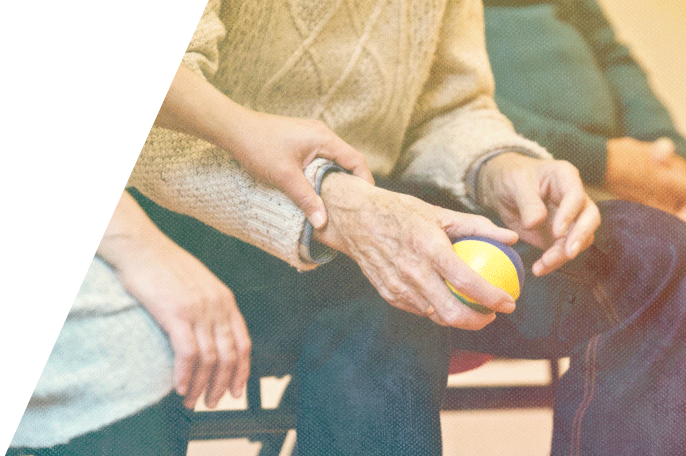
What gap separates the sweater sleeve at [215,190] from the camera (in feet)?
1.93

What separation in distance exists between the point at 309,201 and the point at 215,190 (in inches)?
4.9

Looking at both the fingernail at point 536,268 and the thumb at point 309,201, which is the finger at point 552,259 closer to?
the fingernail at point 536,268

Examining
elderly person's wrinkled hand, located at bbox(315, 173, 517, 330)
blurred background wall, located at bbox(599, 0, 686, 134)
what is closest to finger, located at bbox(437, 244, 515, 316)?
elderly person's wrinkled hand, located at bbox(315, 173, 517, 330)

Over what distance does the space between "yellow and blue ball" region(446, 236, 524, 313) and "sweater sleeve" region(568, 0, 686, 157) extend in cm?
26

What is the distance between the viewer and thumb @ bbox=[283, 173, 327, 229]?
57cm

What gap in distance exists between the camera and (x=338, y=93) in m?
0.65

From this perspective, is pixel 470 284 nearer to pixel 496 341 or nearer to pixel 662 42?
pixel 496 341

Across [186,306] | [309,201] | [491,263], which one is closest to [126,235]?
[186,306]

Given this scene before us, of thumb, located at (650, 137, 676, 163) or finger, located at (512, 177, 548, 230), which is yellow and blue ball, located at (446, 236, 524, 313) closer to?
finger, located at (512, 177, 548, 230)

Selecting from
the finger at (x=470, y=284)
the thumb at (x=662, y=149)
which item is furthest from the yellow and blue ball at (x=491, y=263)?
the thumb at (x=662, y=149)

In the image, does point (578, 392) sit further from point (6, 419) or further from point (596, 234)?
point (6, 419)

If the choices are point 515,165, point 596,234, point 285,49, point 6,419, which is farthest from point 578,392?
point 6,419

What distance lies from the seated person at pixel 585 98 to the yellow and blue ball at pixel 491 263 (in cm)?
17

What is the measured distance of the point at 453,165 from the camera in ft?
2.18
